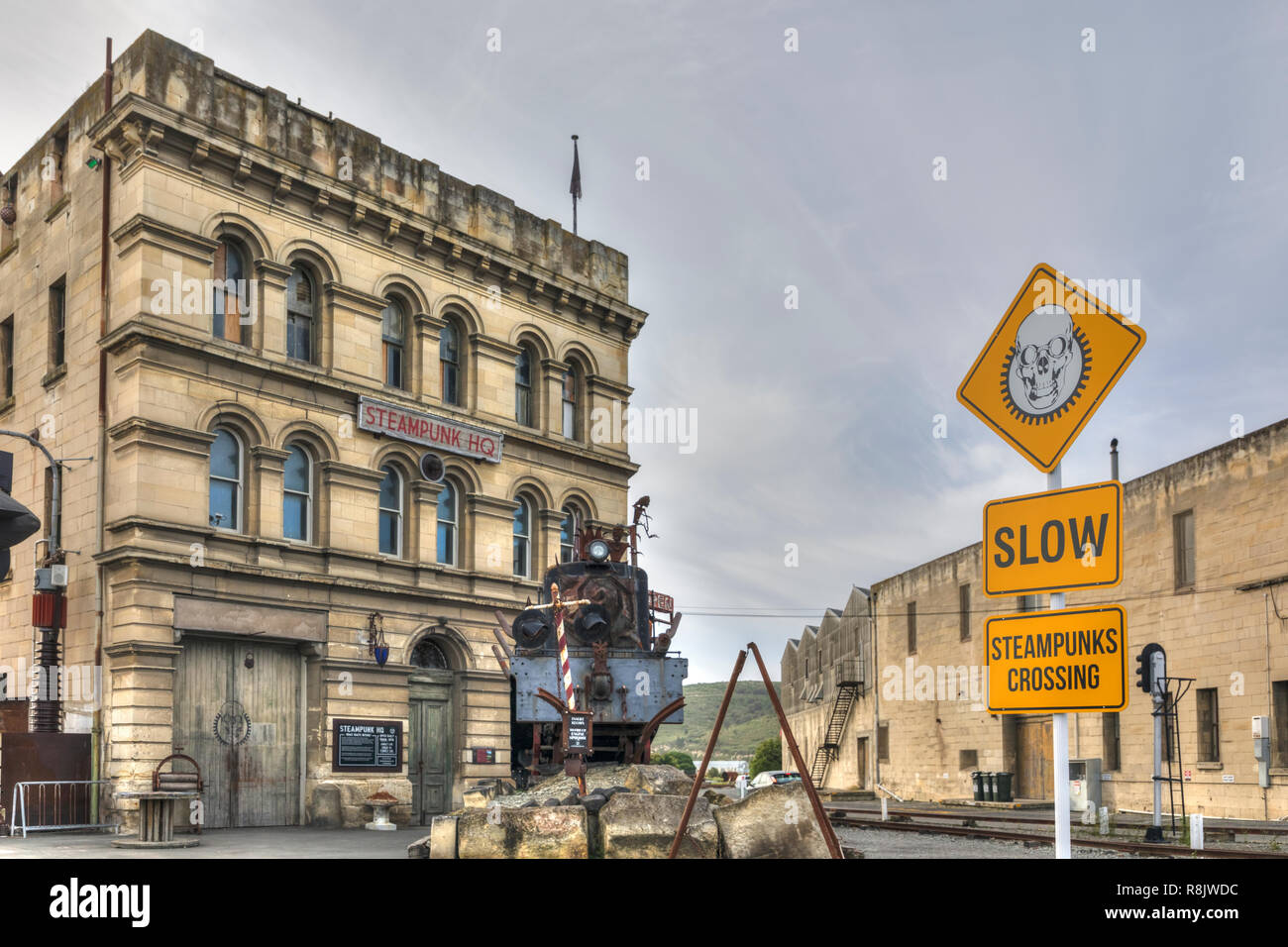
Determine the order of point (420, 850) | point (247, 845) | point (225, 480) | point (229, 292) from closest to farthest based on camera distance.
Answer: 1. point (420, 850)
2. point (247, 845)
3. point (225, 480)
4. point (229, 292)

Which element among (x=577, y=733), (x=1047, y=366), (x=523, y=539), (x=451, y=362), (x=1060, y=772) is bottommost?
(x=577, y=733)

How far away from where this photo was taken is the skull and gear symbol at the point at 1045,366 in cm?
662

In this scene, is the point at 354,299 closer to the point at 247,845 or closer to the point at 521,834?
the point at 247,845

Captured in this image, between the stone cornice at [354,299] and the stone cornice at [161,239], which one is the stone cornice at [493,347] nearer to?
the stone cornice at [354,299]

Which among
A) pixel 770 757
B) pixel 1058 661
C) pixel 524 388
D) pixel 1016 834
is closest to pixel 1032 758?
pixel 524 388

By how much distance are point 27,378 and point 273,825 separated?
1023 centimetres

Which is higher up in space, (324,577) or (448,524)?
(448,524)

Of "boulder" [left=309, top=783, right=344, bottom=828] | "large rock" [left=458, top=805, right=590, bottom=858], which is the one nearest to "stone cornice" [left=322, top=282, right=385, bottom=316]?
"boulder" [left=309, top=783, right=344, bottom=828]

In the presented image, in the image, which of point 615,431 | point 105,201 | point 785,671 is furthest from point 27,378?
point 785,671

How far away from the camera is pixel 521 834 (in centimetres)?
1082

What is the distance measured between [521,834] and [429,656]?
16.5m

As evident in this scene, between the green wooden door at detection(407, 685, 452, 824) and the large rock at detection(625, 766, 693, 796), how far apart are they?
39.2 feet

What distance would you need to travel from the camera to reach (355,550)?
81.4 feet

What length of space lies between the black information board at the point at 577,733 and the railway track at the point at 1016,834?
6.58m
